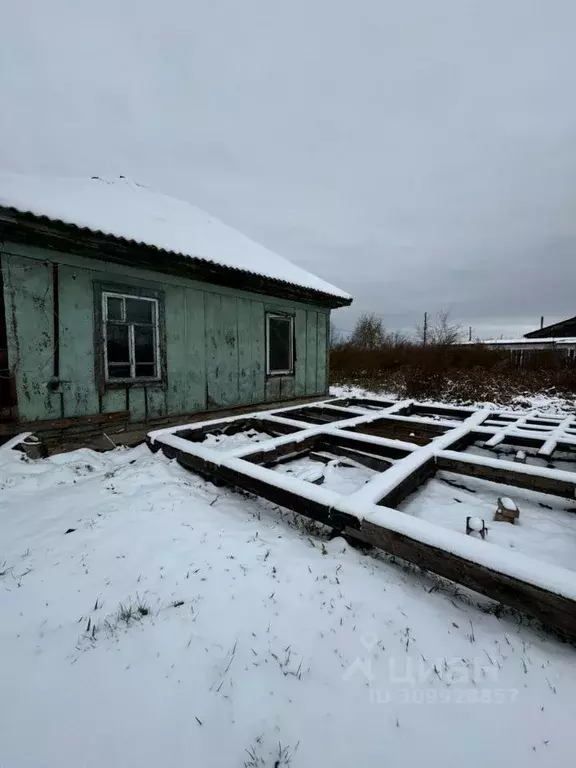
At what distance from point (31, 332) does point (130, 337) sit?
1.33 m

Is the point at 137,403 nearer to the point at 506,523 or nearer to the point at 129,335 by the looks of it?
the point at 129,335

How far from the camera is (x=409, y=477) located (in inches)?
130

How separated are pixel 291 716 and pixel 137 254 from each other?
5636 millimetres

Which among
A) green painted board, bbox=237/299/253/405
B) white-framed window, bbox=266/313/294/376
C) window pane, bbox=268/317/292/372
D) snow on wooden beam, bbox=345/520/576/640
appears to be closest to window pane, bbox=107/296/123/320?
green painted board, bbox=237/299/253/405

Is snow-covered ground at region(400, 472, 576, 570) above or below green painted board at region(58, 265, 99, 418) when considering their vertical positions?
below

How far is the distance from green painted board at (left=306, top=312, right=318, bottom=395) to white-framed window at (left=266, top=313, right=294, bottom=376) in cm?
63

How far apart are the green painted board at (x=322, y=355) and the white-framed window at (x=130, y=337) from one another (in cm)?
458

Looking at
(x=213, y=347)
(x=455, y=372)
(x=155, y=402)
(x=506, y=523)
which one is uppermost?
(x=213, y=347)

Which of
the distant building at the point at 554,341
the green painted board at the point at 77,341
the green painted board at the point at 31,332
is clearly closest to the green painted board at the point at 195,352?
the green painted board at the point at 77,341

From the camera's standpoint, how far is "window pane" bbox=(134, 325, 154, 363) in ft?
18.6

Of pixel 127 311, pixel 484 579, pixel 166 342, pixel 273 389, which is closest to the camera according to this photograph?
pixel 484 579

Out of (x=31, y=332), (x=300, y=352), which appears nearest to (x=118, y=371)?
(x=31, y=332)

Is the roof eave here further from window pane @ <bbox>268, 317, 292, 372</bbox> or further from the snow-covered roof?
window pane @ <bbox>268, 317, 292, 372</bbox>

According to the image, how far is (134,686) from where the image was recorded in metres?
1.57
